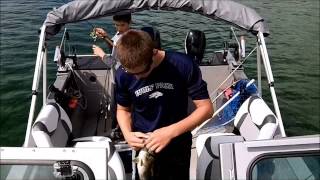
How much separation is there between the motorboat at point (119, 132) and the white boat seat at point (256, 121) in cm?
1

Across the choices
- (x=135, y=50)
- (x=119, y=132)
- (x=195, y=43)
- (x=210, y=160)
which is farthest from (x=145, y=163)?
(x=195, y=43)

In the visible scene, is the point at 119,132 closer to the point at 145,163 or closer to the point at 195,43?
the point at 195,43

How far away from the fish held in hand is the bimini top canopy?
2956mm

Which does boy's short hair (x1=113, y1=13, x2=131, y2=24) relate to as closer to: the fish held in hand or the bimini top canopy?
the bimini top canopy

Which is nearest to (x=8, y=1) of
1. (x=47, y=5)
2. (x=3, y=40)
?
(x=47, y=5)

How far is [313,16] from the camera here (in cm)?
1981

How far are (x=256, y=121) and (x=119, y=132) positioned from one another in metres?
2.31

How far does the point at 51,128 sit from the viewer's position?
4.55 metres

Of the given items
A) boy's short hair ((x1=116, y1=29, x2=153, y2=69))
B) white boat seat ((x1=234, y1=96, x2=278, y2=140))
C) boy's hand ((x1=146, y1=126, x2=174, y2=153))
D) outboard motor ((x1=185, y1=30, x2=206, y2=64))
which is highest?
outboard motor ((x1=185, y1=30, x2=206, y2=64))

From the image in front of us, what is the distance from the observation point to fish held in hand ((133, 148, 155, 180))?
9.86 ft

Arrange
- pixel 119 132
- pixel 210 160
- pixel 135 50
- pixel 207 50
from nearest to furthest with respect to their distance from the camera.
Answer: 1. pixel 135 50
2. pixel 210 160
3. pixel 119 132
4. pixel 207 50

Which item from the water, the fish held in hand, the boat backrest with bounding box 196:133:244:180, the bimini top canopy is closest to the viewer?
the fish held in hand

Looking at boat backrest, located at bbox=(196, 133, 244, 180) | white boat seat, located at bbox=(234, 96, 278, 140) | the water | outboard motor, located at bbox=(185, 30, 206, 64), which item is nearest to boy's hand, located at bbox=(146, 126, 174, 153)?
boat backrest, located at bbox=(196, 133, 244, 180)

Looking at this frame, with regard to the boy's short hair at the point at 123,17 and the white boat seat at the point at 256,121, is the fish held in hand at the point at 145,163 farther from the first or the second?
the boy's short hair at the point at 123,17
